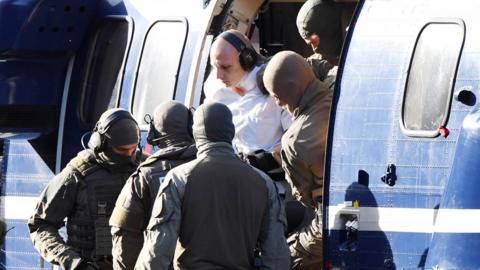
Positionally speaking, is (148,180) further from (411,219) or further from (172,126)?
(411,219)

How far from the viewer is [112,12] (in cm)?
1123

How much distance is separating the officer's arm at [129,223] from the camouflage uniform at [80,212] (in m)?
0.67

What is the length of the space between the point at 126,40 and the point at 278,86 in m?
2.58

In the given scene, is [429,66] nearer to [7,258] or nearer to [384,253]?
[384,253]

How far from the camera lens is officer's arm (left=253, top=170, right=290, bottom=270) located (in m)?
7.71

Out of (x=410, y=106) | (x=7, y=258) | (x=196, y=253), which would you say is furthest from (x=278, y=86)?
(x=7, y=258)

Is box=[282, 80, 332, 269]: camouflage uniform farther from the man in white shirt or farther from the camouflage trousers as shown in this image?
the man in white shirt

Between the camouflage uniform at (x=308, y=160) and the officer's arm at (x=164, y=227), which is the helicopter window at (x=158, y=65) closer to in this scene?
the camouflage uniform at (x=308, y=160)

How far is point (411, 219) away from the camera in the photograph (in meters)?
8.27

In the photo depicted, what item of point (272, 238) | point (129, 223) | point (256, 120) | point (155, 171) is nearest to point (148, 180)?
point (155, 171)

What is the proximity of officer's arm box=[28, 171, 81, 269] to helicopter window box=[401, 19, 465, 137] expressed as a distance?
7.72ft

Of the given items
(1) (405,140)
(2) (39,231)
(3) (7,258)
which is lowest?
(3) (7,258)

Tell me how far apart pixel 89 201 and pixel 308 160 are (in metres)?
1.57

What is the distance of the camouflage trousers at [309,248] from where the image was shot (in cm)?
884
